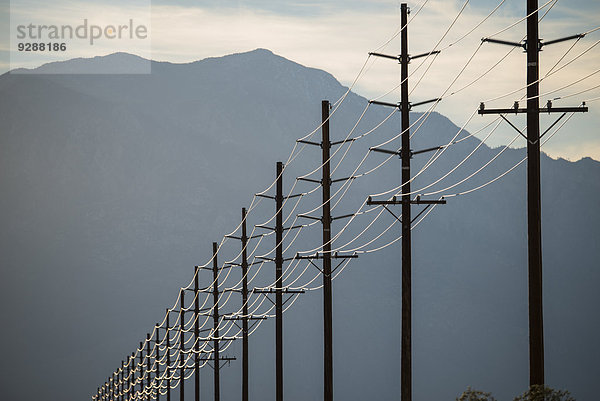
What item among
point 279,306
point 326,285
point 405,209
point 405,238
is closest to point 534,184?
point 405,238

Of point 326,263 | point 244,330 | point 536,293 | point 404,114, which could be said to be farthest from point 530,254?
point 244,330

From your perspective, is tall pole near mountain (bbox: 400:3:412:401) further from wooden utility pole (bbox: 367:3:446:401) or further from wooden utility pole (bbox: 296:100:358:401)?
wooden utility pole (bbox: 296:100:358:401)

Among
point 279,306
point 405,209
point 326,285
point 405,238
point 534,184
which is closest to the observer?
point 534,184

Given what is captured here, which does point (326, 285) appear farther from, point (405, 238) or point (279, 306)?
point (279, 306)

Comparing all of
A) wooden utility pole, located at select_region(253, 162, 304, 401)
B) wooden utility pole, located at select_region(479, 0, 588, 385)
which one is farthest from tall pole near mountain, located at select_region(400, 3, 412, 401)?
wooden utility pole, located at select_region(253, 162, 304, 401)

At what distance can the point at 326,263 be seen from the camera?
107ft

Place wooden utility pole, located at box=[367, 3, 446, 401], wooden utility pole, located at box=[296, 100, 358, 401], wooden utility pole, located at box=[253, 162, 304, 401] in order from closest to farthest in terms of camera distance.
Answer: wooden utility pole, located at box=[367, 3, 446, 401] → wooden utility pole, located at box=[296, 100, 358, 401] → wooden utility pole, located at box=[253, 162, 304, 401]

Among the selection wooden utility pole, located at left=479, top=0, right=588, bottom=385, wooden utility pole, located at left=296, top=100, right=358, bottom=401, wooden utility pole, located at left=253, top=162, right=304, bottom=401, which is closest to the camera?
wooden utility pole, located at left=479, top=0, right=588, bottom=385

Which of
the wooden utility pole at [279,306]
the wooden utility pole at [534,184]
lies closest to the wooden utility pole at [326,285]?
the wooden utility pole at [279,306]

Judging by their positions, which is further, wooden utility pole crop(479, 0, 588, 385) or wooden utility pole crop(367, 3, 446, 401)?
wooden utility pole crop(367, 3, 446, 401)

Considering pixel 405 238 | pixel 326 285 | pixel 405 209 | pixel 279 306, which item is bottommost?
pixel 279 306

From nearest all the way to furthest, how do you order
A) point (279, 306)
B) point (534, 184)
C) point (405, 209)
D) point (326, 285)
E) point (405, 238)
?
point (534, 184) < point (405, 238) < point (405, 209) < point (326, 285) < point (279, 306)

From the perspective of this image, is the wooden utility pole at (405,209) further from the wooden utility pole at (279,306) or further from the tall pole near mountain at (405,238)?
the wooden utility pole at (279,306)

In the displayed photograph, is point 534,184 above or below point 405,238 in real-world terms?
above
